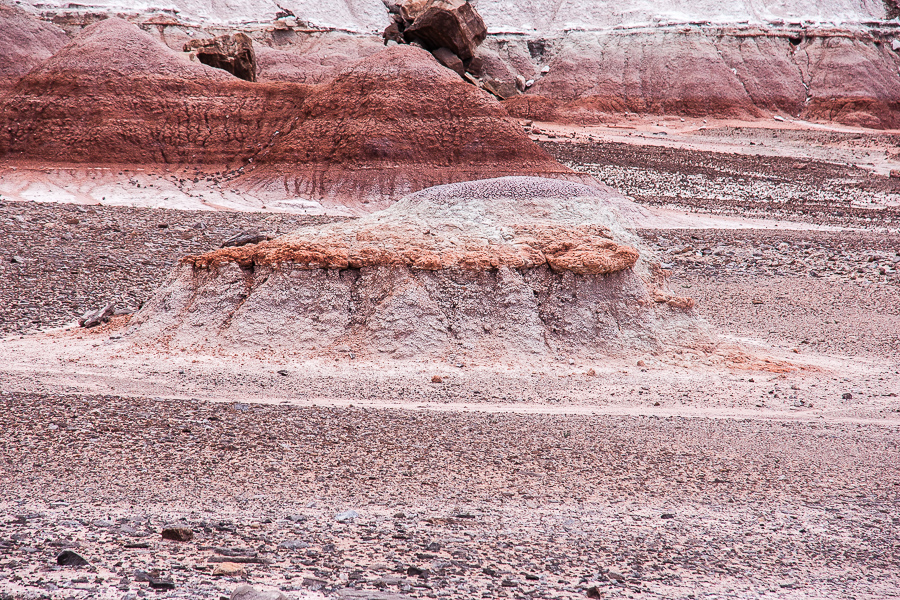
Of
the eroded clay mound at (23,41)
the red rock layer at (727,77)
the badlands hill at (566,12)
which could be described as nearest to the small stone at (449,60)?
the red rock layer at (727,77)

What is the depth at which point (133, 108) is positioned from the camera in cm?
2436

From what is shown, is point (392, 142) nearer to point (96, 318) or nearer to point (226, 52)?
point (226, 52)

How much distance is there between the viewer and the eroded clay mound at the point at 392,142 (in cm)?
2320

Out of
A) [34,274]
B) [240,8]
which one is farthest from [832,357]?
[240,8]

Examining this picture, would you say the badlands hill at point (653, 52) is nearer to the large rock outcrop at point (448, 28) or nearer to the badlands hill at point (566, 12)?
the badlands hill at point (566, 12)

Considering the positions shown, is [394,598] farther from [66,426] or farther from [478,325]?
[478,325]

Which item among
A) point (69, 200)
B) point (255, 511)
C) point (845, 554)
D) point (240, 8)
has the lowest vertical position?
point (69, 200)

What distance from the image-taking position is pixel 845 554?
4.07m

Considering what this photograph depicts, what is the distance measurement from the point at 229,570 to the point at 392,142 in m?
21.2

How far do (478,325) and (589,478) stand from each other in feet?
11.9

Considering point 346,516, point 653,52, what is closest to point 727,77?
point 653,52

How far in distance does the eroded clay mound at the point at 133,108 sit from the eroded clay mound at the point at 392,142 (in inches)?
56.2

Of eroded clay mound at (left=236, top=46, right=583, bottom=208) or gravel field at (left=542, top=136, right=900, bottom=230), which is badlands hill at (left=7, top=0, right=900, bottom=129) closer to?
gravel field at (left=542, top=136, right=900, bottom=230)

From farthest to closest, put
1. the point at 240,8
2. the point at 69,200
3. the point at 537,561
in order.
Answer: the point at 240,8 → the point at 69,200 → the point at 537,561
